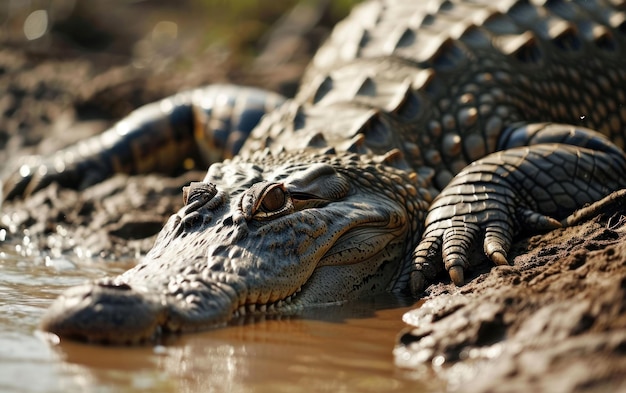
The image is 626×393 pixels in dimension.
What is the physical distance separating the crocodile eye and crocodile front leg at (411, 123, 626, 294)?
0.72 m

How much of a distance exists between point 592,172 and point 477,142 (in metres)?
0.81

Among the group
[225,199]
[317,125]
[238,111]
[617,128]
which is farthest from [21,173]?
[617,128]

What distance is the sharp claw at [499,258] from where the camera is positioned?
428cm

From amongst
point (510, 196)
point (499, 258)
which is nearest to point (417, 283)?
point (499, 258)

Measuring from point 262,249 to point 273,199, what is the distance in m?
0.28

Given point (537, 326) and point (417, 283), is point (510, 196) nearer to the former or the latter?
point (417, 283)

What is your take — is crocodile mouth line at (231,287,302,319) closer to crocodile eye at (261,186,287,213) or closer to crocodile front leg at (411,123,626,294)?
crocodile eye at (261,186,287,213)

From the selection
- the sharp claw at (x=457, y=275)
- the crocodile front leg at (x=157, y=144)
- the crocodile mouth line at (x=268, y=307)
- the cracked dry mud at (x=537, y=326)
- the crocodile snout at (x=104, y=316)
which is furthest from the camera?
the crocodile front leg at (x=157, y=144)

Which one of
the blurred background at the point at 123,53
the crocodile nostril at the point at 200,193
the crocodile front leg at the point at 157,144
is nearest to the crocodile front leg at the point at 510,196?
the crocodile nostril at the point at 200,193

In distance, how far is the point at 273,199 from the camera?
4.17 meters

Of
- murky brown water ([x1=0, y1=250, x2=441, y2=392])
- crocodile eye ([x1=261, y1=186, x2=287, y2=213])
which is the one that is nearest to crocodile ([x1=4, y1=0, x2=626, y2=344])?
crocodile eye ([x1=261, y1=186, x2=287, y2=213])

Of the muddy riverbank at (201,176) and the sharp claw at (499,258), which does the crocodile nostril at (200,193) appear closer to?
the muddy riverbank at (201,176)

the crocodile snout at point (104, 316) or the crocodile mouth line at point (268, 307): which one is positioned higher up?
the crocodile snout at point (104, 316)

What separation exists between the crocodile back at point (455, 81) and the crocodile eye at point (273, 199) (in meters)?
0.84
